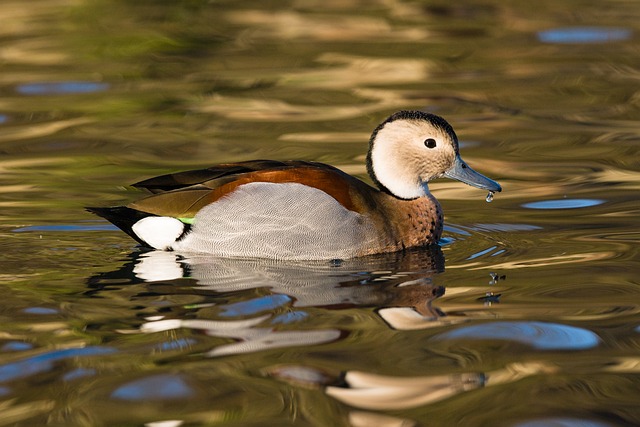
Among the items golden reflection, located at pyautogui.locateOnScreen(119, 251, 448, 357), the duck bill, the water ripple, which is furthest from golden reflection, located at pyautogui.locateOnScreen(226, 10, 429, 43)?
the water ripple

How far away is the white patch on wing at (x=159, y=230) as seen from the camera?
8.72m

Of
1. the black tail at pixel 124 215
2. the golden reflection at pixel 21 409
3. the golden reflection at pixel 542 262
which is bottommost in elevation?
the golden reflection at pixel 542 262

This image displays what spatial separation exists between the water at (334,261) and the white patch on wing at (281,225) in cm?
16

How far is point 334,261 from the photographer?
8516 mm

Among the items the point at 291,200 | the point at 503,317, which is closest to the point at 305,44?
the point at 291,200

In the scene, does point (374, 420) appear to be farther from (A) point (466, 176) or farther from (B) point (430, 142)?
(A) point (466, 176)

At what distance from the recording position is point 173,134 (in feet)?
42.8

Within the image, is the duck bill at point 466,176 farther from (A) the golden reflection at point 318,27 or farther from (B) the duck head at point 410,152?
(A) the golden reflection at point 318,27

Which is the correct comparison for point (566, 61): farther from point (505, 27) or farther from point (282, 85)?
point (282, 85)

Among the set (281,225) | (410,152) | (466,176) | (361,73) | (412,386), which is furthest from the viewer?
(361,73)

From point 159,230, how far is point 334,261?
1.29m

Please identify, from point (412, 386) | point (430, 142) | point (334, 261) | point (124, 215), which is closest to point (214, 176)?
point (124, 215)

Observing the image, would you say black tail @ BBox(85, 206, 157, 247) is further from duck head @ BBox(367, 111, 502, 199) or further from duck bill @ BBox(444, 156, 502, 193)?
duck bill @ BBox(444, 156, 502, 193)

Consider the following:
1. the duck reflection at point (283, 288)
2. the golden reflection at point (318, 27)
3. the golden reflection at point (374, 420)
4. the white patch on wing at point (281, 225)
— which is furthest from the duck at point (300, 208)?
the golden reflection at point (318, 27)
